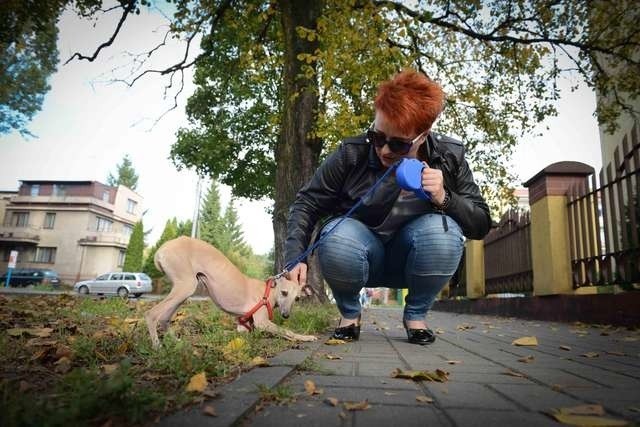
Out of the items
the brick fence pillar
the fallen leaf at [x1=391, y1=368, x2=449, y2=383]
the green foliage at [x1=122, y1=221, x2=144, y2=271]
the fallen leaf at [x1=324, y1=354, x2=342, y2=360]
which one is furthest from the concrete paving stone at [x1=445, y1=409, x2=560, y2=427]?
the green foliage at [x1=122, y1=221, x2=144, y2=271]

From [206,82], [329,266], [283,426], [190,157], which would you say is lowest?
[283,426]

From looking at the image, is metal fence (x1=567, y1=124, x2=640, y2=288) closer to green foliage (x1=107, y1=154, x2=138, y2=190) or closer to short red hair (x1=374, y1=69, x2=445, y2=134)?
short red hair (x1=374, y1=69, x2=445, y2=134)

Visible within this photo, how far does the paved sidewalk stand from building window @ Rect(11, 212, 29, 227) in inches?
2149

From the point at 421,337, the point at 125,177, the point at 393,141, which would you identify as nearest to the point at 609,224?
the point at 421,337

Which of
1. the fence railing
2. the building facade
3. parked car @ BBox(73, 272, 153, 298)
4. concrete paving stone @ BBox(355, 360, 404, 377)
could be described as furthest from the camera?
the building facade

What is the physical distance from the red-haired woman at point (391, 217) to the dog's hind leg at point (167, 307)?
787 mm

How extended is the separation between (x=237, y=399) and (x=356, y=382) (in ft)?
2.15

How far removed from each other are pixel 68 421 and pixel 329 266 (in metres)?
2.36

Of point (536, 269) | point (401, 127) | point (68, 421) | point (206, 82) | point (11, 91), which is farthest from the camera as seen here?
point (206, 82)

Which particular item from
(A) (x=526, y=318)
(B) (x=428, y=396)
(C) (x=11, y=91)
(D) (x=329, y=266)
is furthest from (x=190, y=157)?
(B) (x=428, y=396)

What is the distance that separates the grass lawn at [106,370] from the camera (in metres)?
1.28

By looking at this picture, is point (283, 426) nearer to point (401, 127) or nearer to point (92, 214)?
point (401, 127)

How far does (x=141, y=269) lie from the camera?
153 feet

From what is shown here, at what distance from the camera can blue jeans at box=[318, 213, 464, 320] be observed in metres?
3.30
